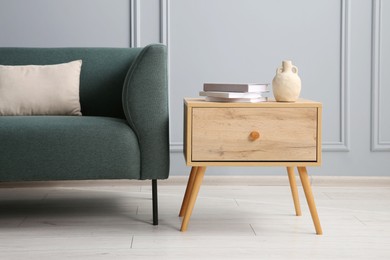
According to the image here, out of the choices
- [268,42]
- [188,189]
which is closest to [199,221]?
[188,189]

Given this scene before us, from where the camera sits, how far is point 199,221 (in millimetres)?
2502

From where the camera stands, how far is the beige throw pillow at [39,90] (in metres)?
2.67

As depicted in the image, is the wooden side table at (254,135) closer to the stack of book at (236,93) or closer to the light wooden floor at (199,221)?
the stack of book at (236,93)

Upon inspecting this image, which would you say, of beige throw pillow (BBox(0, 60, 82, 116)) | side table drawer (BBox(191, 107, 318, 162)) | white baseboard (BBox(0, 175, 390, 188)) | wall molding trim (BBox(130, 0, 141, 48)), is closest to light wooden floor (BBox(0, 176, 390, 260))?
white baseboard (BBox(0, 175, 390, 188))

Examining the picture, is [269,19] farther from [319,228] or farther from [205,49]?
[319,228]

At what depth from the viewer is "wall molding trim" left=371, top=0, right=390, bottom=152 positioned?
3309 millimetres

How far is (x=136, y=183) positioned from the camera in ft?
11.0

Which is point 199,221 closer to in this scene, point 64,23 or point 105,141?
point 105,141

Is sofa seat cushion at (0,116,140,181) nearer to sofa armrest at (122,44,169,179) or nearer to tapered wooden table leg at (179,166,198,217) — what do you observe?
sofa armrest at (122,44,169,179)

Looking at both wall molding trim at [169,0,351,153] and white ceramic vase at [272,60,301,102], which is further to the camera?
wall molding trim at [169,0,351,153]

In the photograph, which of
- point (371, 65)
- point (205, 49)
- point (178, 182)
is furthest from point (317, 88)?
point (178, 182)

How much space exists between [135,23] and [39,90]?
80cm

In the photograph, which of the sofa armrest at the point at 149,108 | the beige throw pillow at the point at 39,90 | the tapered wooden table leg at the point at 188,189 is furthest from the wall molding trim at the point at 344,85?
the beige throw pillow at the point at 39,90

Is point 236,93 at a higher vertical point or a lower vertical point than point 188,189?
higher
